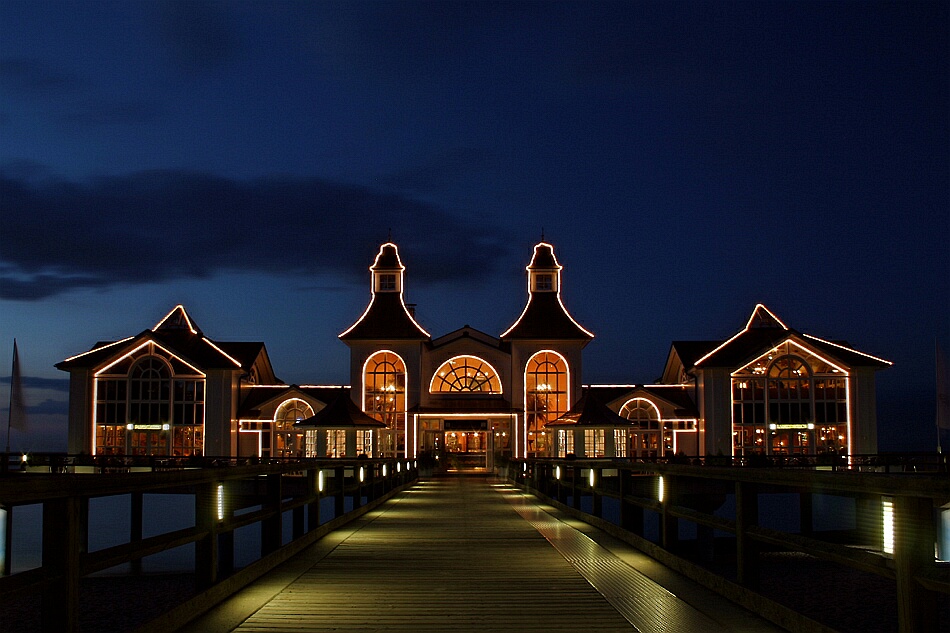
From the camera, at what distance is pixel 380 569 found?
9945mm

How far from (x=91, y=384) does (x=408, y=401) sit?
51.7ft

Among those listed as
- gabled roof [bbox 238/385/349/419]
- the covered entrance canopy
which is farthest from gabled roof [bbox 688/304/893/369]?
gabled roof [bbox 238/385/349/419]

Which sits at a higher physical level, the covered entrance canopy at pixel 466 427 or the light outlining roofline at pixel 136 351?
the light outlining roofline at pixel 136 351

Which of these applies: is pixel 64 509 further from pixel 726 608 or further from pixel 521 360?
pixel 521 360

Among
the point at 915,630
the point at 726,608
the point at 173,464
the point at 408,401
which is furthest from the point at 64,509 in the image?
the point at 408,401

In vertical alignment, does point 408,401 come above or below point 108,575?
above

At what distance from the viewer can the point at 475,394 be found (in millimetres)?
54062

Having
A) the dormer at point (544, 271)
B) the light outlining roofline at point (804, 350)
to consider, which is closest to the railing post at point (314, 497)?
the light outlining roofline at point (804, 350)

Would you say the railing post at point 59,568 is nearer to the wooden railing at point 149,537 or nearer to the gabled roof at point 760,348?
the wooden railing at point 149,537

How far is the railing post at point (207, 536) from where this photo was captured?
7.39 m

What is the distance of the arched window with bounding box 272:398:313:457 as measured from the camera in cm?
5231

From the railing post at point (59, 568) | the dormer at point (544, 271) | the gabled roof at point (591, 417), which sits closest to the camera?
the railing post at point (59, 568)

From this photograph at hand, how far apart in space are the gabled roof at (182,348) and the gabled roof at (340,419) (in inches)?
310

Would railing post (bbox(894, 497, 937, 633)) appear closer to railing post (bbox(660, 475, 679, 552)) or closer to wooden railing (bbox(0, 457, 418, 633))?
wooden railing (bbox(0, 457, 418, 633))
